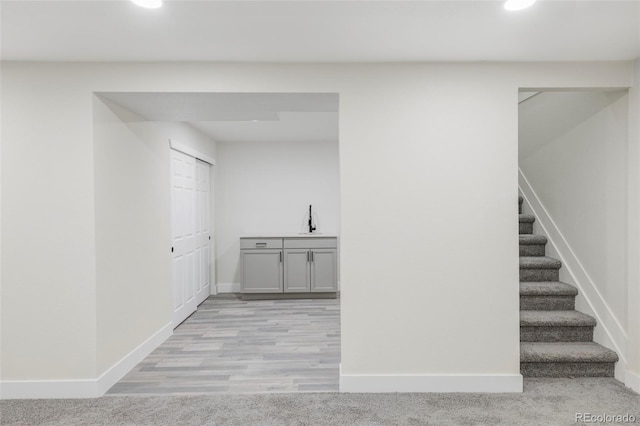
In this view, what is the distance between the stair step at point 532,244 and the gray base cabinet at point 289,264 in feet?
8.24

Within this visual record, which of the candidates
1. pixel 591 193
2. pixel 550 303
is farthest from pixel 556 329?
pixel 591 193

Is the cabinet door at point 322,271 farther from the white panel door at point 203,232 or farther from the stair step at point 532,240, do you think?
the stair step at point 532,240

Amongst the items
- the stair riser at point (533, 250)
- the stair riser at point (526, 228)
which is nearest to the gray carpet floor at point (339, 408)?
the stair riser at point (533, 250)

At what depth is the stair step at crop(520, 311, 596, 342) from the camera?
123 inches

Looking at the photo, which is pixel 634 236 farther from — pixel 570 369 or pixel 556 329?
pixel 570 369

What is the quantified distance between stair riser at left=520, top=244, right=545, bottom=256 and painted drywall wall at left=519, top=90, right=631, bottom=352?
28 cm

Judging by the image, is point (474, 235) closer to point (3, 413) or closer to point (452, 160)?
point (452, 160)

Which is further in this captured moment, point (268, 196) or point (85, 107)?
point (268, 196)

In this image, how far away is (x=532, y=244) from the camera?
12.6 feet

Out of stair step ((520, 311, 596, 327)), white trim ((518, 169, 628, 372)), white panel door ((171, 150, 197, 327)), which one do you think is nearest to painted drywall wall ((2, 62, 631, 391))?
stair step ((520, 311, 596, 327))

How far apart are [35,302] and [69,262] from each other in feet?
1.15

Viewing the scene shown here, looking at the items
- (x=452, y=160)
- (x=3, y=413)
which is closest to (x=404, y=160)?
(x=452, y=160)

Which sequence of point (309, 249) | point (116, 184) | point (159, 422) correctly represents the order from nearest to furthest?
point (159, 422) → point (116, 184) → point (309, 249)

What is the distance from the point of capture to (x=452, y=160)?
2785 millimetres
